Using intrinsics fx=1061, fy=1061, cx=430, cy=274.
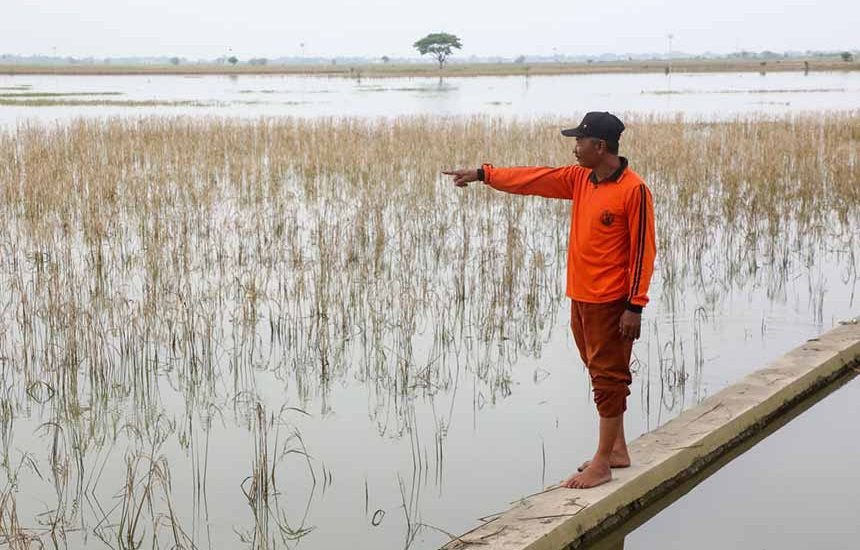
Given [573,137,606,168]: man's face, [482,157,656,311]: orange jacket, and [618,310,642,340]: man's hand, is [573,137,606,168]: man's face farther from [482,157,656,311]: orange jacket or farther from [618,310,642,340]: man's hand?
[618,310,642,340]: man's hand

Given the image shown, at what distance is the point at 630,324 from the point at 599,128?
2.43ft

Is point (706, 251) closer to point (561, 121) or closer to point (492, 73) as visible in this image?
point (561, 121)

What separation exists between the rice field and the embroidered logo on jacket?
1.38m

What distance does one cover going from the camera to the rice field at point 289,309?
14.8 ft

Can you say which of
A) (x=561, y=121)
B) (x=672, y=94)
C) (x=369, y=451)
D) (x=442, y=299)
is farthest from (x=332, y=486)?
(x=672, y=94)

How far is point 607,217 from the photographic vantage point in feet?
12.9

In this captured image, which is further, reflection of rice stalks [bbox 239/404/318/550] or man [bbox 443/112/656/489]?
reflection of rice stalks [bbox 239/404/318/550]

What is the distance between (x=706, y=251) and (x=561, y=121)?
38.4 feet

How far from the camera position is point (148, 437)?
5113 mm

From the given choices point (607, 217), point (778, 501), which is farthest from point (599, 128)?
point (778, 501)

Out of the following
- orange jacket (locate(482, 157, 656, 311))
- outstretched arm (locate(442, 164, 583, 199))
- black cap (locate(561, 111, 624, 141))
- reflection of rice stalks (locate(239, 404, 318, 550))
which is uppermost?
black cap (locate(561, 111, 624, 141))

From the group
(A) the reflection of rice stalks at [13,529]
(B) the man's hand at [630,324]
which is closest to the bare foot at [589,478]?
(B) the man's hand at [630,324]

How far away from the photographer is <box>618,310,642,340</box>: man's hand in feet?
12.8

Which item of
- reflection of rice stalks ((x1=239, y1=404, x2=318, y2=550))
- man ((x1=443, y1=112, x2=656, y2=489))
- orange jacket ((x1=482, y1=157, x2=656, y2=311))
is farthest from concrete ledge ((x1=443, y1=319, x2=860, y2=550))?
reflection of rice stalks ((x1=239, y1=404, x2=318, y2=550))
